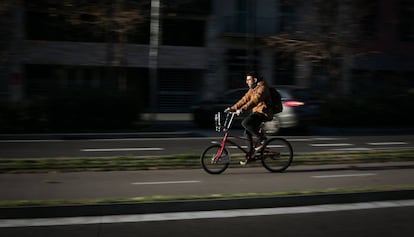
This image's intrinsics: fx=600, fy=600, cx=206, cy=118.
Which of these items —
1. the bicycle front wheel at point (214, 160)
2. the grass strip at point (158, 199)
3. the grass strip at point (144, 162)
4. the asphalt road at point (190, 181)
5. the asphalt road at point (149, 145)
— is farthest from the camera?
the asphalt road at point (149, 145)

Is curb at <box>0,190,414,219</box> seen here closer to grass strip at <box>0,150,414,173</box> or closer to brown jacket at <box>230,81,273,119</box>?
brown jacket at <box>230,81,273,119</box>

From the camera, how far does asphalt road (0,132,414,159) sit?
1319cm

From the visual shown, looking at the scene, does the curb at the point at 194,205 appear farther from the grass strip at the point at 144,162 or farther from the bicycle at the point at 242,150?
the grass strip at the point at 144,162

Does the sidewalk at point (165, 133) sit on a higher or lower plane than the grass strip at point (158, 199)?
lower

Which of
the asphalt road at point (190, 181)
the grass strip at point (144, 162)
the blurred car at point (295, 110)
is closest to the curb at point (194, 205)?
the asphalt road at point (190, 181)

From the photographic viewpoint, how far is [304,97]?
18.0 meters

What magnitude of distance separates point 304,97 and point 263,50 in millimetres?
13927

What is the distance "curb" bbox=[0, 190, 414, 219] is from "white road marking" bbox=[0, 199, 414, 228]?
0.08 m

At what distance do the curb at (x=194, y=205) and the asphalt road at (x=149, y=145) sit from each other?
5.86 meters

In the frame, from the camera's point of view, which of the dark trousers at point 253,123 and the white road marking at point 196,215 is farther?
the dark trousers at point 253,123

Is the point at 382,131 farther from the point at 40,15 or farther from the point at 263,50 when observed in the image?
the point at 40,15

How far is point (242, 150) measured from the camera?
33.6 feet

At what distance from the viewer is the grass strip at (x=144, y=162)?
400 inches

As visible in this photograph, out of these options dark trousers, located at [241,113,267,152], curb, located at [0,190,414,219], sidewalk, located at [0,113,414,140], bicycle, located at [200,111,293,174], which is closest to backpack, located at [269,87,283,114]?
dark trousers, located at [241,113,267,152]
